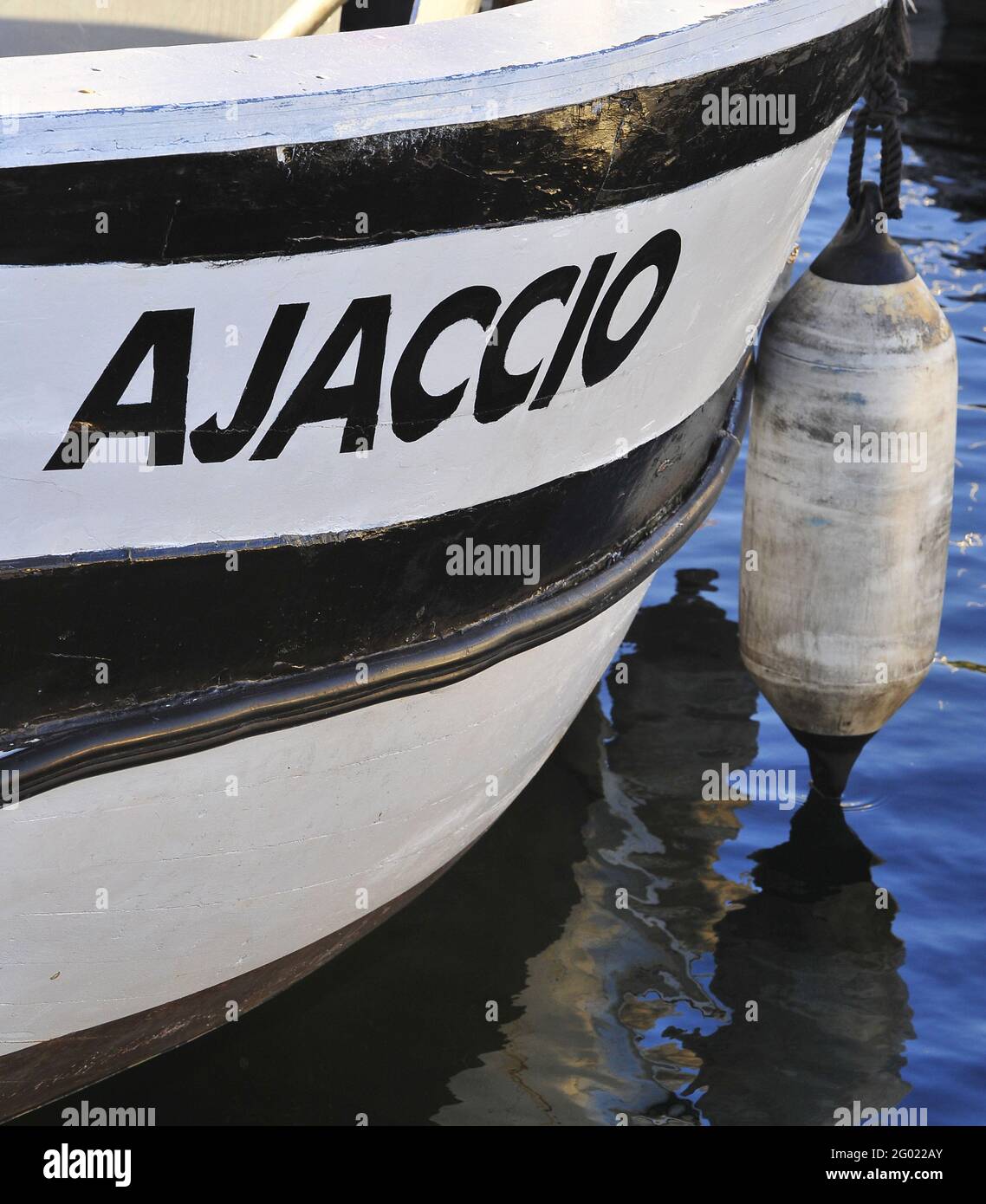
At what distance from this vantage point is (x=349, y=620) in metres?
2.33

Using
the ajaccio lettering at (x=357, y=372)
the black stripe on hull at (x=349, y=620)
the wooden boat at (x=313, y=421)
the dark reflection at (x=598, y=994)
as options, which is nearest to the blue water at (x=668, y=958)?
the dark reflection at (x=598, y=994)

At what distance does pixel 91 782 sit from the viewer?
7.27 feet

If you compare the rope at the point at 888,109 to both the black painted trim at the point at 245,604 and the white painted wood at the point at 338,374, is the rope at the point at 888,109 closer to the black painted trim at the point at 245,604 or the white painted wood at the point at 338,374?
the white painted wood at the point at 338,374

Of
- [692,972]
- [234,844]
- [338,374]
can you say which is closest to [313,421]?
[338,374]

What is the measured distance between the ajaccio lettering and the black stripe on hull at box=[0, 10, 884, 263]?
0.09 metres

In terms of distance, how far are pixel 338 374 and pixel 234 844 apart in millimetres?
758

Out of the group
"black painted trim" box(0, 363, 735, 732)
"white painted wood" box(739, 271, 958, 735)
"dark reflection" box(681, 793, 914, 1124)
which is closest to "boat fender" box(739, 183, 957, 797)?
"white painted wood" box(739, 271, 958, 735)

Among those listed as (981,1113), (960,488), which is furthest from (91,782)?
(960,488)

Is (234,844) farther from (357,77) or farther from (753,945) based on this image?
(753,945)

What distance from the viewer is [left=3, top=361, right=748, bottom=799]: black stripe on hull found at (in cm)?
215

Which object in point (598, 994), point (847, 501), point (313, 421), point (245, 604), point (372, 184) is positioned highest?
point (372, 184)

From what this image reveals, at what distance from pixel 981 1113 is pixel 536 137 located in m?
1.88

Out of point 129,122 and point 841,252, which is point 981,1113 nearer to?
point 841,252

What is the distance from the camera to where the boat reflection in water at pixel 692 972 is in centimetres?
294
